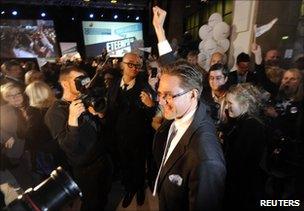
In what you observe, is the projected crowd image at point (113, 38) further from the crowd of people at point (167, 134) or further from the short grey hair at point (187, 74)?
the short grey hair at point (187, 74)

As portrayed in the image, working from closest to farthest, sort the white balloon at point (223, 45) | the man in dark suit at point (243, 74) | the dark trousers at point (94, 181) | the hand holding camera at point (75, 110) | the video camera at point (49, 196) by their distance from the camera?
1. the video camera at point (49, 196)
2. the hand holding camera at point (75, 110)
3. the dark trousers at point (94, 181)
4. the man in dark suit at point (243, 74)
5. the white balloon at point (223, 45)

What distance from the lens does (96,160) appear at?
212cm

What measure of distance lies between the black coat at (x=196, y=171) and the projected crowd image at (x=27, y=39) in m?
9.27

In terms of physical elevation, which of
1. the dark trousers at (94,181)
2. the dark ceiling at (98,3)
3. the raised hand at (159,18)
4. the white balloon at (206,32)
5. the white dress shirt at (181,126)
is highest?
the dark ceiling at (98,3)

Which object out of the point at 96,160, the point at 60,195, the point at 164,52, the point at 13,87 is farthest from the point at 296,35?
the point at 60,195

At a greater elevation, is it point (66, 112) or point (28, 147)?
point (66, 112)

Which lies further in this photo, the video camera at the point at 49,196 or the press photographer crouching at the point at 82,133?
the press photographer crouching at the point at 82,133

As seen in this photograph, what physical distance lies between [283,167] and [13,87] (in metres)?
2.55

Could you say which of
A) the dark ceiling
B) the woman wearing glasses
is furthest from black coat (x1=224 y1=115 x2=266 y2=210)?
the dark ceiling

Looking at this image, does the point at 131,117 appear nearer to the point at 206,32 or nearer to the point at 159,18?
the point at 159,18

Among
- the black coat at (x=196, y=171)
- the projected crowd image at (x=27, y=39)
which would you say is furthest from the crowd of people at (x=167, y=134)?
the projected crowd image at (x=27, y=39)

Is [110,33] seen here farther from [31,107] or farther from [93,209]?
[93,209]

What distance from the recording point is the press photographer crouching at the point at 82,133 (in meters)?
1.83

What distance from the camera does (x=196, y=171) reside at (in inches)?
49.5
